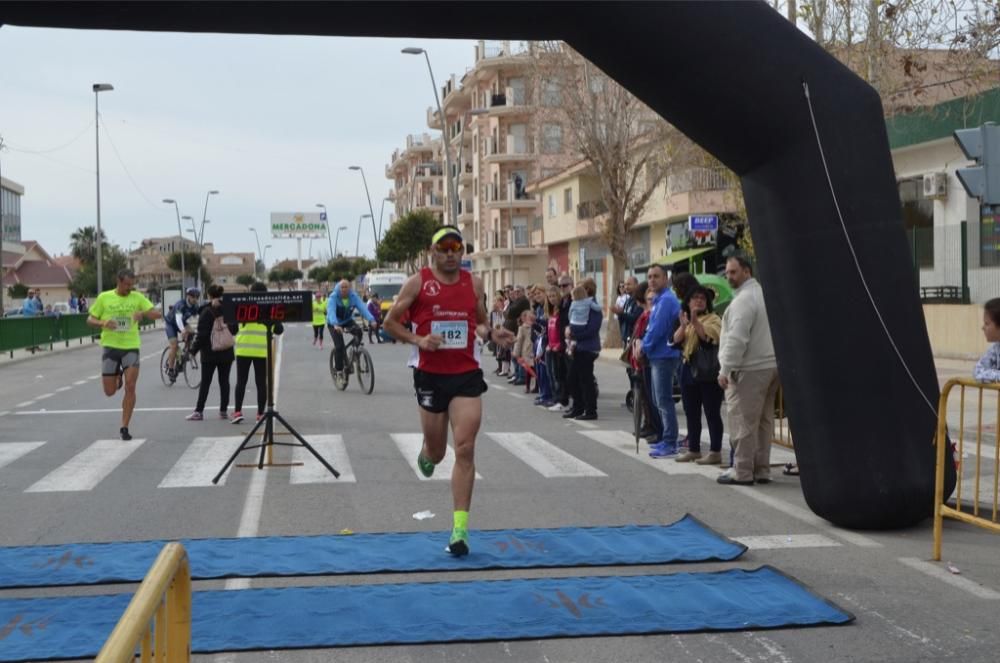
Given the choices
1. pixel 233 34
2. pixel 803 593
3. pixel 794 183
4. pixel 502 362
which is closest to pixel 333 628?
pixel 803 593

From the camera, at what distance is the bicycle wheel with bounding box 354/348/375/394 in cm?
2045

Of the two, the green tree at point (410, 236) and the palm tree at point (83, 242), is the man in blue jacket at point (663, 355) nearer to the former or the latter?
the green tree at point (410, 236)

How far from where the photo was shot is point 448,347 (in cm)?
790

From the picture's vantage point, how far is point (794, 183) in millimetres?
8375

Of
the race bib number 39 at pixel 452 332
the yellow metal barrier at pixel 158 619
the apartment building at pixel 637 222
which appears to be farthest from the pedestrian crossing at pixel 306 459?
the apartment building at pixel 637 222

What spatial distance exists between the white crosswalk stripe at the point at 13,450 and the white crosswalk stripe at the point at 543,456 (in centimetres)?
515

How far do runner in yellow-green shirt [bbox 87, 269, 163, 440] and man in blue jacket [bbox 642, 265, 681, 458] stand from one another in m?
5.67

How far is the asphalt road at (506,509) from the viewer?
579 centimetres

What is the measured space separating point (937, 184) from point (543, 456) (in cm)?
1675

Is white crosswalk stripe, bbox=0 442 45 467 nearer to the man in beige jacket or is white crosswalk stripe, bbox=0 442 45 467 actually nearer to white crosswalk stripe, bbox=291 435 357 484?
white crosswalk stripe, bbox=291 435 357 484

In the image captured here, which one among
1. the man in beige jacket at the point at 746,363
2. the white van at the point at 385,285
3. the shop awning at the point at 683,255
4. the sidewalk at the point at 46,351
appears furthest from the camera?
the white van at the point at 385,285

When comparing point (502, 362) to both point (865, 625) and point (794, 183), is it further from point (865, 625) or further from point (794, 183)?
point (865, 625)

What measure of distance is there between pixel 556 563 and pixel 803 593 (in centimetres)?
154

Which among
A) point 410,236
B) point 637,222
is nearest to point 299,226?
point 410,236
